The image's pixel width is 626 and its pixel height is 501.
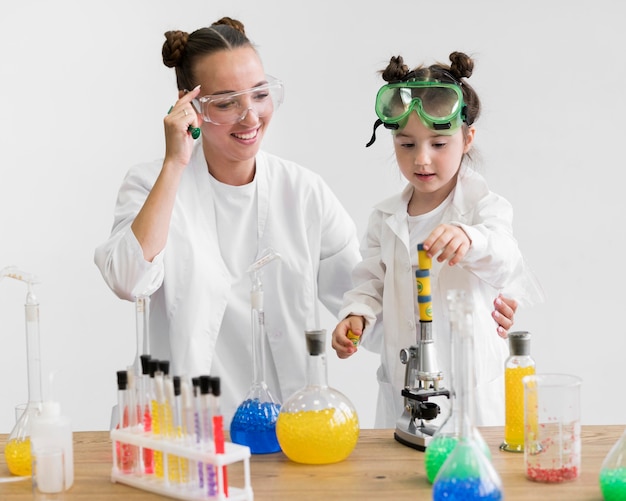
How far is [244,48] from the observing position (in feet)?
7.49

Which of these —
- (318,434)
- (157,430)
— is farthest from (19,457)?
(318,434)

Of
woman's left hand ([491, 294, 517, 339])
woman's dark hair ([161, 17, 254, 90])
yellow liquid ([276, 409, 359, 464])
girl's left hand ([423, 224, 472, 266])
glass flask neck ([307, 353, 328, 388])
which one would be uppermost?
woman's dark hair ([161, 17, 254, 90])

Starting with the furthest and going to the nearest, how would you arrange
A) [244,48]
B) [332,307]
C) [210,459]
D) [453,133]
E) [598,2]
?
[598,2]
[332,307]
[244,48]
[453,133]
[210,459]

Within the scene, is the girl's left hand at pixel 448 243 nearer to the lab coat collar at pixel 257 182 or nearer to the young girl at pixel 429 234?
the young girl at pixel 429 234

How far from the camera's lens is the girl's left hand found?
1727 millimetres

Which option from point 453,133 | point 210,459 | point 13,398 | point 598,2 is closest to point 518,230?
point 598,2

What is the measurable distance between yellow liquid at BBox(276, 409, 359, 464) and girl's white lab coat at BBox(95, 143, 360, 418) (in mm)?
684

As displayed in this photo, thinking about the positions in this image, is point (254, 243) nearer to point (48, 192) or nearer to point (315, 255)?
point (315, 255)

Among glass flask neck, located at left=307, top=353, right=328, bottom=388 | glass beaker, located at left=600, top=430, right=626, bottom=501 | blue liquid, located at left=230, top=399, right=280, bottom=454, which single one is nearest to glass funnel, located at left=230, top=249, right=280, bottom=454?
blue liquid, located at left=230, top=399, right=280, bottom=454

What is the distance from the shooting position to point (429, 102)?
2047mm

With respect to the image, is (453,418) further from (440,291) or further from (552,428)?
(440,291)

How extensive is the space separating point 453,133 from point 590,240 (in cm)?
164

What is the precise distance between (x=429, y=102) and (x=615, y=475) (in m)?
1.00

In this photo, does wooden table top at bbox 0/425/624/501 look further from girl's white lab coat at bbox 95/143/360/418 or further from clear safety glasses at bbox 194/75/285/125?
clear safety glasses at bbox 194/75/285/125
